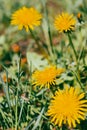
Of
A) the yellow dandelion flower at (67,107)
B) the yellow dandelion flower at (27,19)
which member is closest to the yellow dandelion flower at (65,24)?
the yellow dandelion flower at (27,19)

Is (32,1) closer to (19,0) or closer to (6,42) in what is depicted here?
(19,0)

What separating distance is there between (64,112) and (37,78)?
29 centimetres

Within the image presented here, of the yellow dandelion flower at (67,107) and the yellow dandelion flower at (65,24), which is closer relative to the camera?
the yellow dandelion flower at (67,107)

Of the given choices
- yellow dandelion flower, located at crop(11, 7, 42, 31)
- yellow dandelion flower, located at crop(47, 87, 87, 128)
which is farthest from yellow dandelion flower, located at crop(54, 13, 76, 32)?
yellow dandelion flower, located at crop(47, 87, 87, 128)

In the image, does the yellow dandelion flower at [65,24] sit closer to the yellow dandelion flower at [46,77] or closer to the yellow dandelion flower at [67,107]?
the yellow dandelion flower at [46,77]

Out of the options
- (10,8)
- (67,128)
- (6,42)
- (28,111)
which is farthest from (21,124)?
(10,8)

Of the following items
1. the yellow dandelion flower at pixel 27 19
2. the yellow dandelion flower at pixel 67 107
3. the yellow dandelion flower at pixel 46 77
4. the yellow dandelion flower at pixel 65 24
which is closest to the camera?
the yellow dandelion flower at pixel 67 107

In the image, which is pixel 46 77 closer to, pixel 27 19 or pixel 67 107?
pixel 67 107

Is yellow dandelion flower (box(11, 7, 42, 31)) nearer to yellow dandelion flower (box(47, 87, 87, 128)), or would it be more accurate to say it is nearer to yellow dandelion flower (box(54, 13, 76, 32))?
yellow dandelion flower (box(54, 13, 76, 32))

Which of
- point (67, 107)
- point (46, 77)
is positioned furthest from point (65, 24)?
point (67, 107)

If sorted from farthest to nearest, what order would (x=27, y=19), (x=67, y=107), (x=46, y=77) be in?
(x=27, y=19)
(x=46, y=77)
(x=67, y=107)

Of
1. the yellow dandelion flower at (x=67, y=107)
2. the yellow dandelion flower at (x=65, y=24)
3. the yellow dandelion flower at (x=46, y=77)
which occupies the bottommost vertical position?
the yellow dandelion flower at (x=67, y=107)

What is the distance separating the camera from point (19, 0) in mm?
3377

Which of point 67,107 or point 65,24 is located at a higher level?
point 65,24
